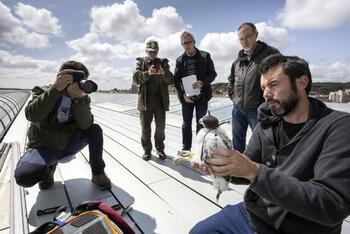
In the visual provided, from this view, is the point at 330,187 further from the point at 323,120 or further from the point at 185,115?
the point at 185,115

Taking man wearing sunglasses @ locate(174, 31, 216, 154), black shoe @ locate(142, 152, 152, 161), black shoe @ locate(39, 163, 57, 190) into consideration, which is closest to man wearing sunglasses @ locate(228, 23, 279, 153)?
man wearing sunglasses @ locate(174, 31, 216, 154)

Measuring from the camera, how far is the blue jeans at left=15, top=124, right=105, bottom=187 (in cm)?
194

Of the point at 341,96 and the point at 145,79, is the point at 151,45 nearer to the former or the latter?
the point at 145,79

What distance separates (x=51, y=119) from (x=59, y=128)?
0.35ft

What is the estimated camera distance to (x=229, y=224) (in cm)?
129

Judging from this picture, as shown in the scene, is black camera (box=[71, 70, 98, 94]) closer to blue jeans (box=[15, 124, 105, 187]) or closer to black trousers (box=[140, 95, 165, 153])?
blue jeans (box=[15, 124, 105, 187])

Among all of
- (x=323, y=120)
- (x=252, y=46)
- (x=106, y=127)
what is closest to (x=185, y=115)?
(x=252, y=46)

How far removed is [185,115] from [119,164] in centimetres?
103

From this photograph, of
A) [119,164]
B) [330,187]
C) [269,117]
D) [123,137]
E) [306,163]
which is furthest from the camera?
[123,137]

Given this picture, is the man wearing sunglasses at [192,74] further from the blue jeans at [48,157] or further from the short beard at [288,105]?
the short beard at [288,105]

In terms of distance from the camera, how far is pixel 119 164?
305cm

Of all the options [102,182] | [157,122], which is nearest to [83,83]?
[102,182]

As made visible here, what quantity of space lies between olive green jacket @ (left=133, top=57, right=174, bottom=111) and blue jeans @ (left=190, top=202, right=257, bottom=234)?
6.46 ft

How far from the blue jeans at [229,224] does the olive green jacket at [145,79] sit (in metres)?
1.97
